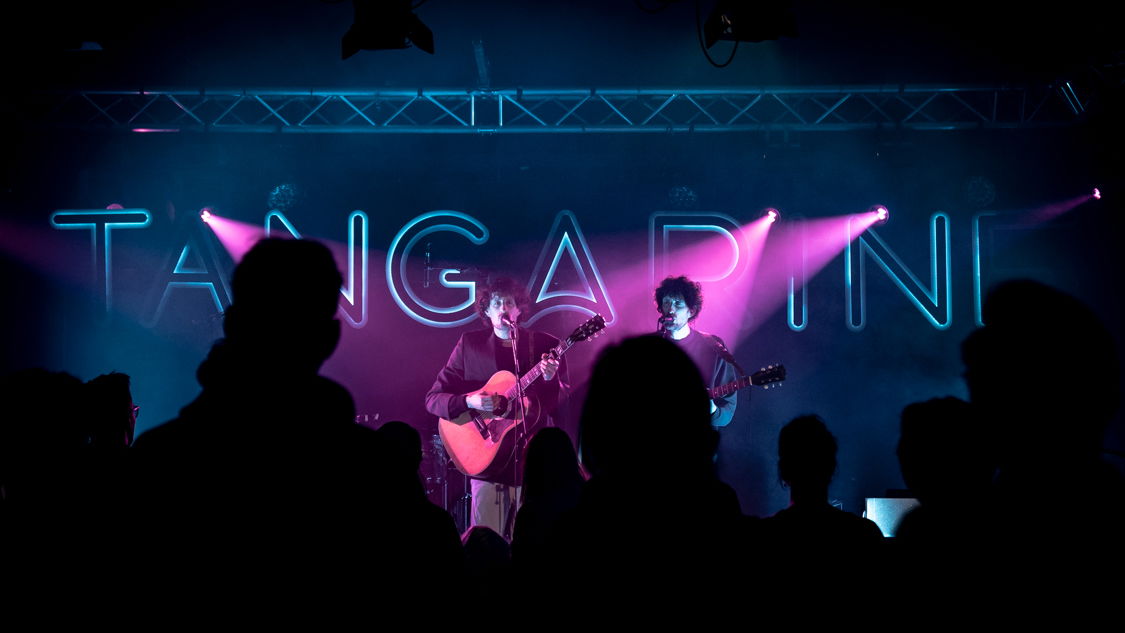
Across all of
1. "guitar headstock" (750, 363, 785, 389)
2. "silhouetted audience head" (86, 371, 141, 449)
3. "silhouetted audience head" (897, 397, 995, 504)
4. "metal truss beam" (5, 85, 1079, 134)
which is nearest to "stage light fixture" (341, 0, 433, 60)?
"metal truss beam" (5, 85, 1079, 134)

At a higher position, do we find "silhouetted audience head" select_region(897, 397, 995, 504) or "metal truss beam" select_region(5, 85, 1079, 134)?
"metal truss beam" select_region(5, 85, 1079, 134)

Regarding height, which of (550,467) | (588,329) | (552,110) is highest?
(552,110)

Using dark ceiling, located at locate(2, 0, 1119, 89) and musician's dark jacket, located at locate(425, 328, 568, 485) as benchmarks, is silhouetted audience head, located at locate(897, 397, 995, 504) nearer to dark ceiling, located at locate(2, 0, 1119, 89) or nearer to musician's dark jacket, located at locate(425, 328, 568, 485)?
musician's dark jacket, located at locate(425, 328, 568, 485)

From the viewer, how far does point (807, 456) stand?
2812 mm

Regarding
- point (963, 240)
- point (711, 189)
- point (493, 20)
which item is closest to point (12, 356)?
point (493, 20)

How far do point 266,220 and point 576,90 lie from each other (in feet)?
10.6

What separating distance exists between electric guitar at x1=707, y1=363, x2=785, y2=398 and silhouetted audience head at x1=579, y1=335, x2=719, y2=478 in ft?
14.5

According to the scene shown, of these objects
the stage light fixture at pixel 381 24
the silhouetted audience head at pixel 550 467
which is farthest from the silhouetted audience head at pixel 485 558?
the stage light fixture at pixel 381 24

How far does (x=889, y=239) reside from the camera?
7.55 m

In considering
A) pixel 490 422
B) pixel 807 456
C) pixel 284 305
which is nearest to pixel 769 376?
pixel 490 422

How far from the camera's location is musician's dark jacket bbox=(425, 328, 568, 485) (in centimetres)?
596

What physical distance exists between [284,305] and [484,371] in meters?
4.98

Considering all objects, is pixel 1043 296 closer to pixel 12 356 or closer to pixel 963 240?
pixel 963 240

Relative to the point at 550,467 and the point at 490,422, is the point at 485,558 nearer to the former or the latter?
the point at 550,467
